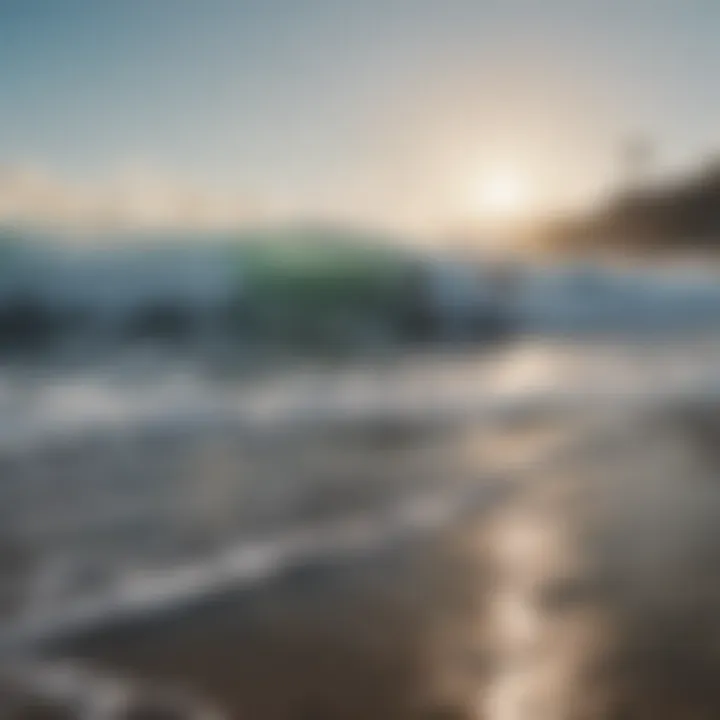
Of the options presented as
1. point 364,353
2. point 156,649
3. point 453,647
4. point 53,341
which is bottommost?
point 453,647

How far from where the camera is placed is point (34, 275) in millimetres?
9320

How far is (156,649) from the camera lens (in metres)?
2.22

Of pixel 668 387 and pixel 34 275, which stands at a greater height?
pixel 34 275

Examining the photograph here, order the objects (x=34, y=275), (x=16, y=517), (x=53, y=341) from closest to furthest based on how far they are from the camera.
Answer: (x=16, y=517), (x=53, y=341), (x=34, y=275)

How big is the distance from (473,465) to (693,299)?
9.19 meters

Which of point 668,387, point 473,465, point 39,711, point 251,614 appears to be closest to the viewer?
point 39,711

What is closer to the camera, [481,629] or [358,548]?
[481,629]

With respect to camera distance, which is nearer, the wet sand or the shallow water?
the wet sand

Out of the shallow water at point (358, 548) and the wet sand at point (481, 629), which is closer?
the wet sand at point (481, 629)

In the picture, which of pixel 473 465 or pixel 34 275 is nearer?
pixel 473 465

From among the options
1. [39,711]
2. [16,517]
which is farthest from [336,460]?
[39,711]

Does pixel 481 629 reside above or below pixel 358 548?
below

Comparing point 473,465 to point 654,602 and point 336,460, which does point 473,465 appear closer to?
point 336,460

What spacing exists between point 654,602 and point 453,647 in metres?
0.58
